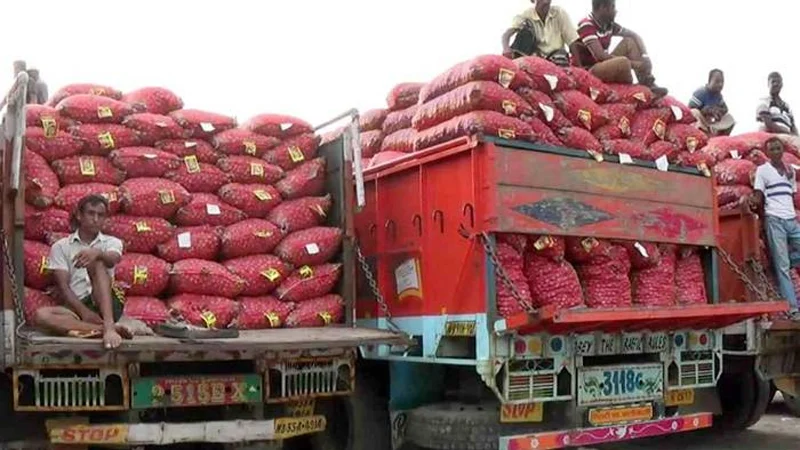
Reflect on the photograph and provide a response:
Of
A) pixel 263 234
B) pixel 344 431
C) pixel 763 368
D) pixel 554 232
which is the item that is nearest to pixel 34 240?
pixel 263 234

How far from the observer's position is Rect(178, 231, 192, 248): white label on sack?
524 cm

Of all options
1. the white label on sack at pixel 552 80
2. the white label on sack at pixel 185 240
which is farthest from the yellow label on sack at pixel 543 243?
the white label on sack at pixel 185 240

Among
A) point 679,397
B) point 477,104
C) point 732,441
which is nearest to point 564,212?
point 477,104

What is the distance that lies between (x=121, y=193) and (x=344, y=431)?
202 cm

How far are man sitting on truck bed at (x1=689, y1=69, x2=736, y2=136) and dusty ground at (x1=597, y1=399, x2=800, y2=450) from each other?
9.76 ft

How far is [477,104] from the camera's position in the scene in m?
5.24

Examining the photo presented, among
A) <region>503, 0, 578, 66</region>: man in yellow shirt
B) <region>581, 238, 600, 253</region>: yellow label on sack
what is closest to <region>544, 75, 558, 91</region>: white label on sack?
<region>581, 238, 600, 253</region>: yellow label on sack

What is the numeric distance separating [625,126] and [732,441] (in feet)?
10.7

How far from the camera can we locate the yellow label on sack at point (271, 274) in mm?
5363

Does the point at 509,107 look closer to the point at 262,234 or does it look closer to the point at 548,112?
the point at 548,112

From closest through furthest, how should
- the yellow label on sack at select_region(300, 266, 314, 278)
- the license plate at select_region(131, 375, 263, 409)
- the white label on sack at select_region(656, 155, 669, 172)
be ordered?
the license plate at select_region(131, 375, 263, 409), the yellow label on sack at select_region(300, 266, 314, 278), the white label on sack at select_region(656, 155, 669, 172)

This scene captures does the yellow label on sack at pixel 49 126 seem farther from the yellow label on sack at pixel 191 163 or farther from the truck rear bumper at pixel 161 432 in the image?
the truck rear bumper at pixel 161 432

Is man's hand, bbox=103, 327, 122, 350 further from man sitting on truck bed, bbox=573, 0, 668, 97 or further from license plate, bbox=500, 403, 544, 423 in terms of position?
man sitting on truck bed, bbox=573, 0, 668, 97

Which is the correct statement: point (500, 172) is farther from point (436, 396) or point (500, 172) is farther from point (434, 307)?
point (436, 396)
